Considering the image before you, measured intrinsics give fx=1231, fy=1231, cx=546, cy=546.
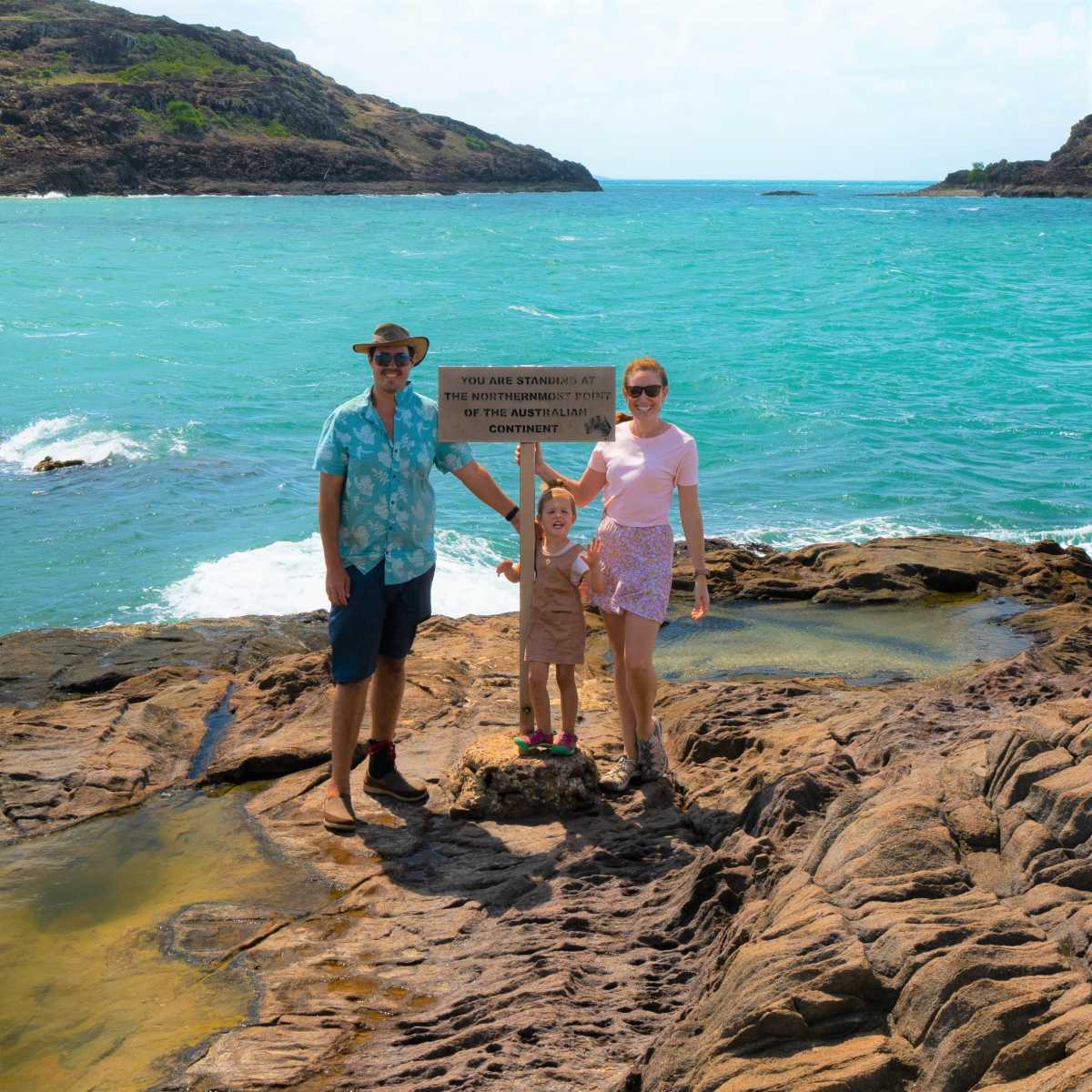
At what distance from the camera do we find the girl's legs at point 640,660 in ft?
18.2

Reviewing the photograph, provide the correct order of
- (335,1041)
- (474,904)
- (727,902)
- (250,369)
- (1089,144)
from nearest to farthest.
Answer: (335,1041) → (727,902) → (474,904) → (250,369) → (1089,144)

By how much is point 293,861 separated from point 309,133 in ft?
372

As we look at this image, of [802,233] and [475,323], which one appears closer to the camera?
[475,323]

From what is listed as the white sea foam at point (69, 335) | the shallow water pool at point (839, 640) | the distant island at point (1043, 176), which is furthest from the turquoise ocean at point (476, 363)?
the distant island at point (1043, 176)

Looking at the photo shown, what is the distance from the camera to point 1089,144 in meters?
122

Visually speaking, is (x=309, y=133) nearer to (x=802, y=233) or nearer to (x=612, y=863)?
(x=802, y=233)

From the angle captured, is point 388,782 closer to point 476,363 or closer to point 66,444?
point 66,444

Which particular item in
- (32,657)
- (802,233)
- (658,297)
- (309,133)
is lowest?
(32,657)

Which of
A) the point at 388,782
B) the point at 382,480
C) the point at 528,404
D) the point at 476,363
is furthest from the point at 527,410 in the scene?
the point at 476,363

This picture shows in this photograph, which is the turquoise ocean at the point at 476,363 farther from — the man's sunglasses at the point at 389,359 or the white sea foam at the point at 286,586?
the man's sunglasses at the point at 389,359

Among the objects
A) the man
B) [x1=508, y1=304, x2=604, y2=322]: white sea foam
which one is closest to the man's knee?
the man

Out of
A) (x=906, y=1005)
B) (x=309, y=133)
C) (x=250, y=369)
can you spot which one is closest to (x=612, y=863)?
(x=906, y=1005)

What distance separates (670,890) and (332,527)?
6.93 ft

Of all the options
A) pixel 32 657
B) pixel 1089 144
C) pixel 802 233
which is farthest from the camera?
pixel 1089 144
